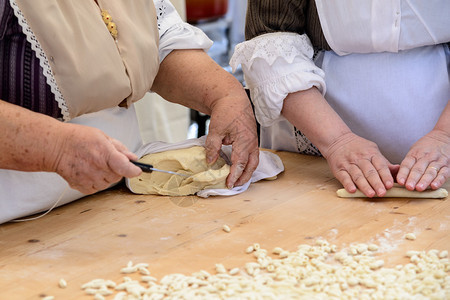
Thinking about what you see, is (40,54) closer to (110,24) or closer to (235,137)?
(110,24)

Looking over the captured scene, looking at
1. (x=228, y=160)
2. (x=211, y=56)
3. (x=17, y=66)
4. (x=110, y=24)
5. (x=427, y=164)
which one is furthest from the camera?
(x=211, y=56)

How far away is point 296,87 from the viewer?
152 cm

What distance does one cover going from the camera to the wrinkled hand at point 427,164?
135cm

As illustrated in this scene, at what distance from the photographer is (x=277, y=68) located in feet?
5.04

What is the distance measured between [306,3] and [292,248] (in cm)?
75

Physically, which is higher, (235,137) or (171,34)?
(171,34)

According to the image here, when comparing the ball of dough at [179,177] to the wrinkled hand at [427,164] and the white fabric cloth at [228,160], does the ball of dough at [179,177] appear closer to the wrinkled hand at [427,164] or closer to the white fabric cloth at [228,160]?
the white fabric cloth at [228,160]

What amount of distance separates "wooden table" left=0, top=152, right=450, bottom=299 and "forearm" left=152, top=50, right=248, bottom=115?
243 mm

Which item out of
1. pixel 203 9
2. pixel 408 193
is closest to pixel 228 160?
pixel 408 193

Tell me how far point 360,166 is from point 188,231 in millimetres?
456

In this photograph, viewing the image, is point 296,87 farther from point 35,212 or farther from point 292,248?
point 35,212

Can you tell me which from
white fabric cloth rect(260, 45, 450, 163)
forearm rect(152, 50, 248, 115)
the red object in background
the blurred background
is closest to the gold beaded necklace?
forearm rect(152, 50, 248, 115)

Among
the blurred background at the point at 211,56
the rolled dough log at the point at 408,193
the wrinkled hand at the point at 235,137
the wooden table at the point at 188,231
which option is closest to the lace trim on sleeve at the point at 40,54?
the wooden table at the point at 188,231

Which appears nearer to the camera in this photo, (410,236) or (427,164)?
(410,236)
